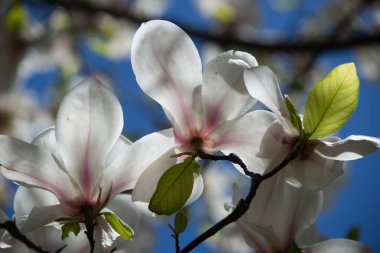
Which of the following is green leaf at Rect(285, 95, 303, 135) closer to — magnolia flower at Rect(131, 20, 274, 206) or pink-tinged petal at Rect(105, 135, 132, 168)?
magnolia flower at Rect(131, 20, 274, 206)

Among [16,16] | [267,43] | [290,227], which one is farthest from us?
[267,43]

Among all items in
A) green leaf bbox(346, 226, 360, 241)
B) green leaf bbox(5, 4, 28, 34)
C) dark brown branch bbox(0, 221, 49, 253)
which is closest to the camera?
dark brown branch bbox(0, 221, 49, 253)

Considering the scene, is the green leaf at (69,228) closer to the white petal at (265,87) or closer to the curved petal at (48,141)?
the curved petal at (48,141)

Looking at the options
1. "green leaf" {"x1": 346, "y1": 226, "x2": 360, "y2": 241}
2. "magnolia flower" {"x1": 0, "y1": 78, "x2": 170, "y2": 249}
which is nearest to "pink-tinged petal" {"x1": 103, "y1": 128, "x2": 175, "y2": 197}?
"magnolia flower" {"x1": 0, "y1": 78, "x2": 170, "y2": 249}

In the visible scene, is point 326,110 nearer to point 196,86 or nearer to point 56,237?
point 196,86

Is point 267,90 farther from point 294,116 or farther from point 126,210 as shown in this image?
point 126,210

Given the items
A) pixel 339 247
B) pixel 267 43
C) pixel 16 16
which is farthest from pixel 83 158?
pixel 267 43

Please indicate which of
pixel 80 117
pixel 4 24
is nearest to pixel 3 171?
pixel 80 117
